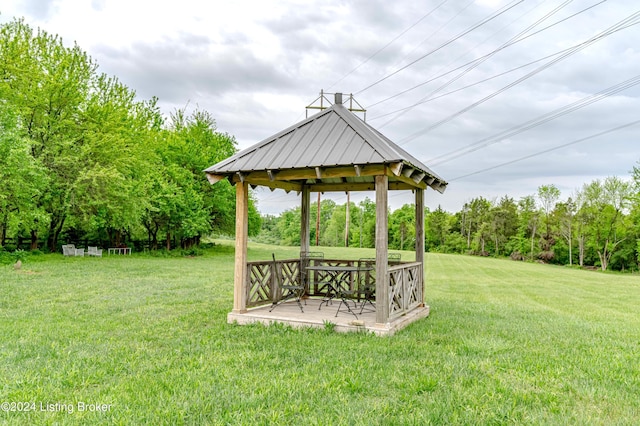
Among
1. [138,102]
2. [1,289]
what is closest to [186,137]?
[138,102]

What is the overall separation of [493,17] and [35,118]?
62.0 ft

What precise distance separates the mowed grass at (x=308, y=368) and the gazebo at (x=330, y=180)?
18.3 inches

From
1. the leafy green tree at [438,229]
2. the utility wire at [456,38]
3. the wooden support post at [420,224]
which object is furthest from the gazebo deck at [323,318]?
the leafy green tree at [438,229]

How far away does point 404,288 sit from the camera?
726cm

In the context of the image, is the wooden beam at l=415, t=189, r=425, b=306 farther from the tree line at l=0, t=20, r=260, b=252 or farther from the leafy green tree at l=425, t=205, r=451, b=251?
the leafy green tree at l=425, t=205, r=451, b=251

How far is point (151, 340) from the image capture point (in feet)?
19.3

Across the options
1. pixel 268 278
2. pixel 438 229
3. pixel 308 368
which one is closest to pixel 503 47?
pixel 268 278

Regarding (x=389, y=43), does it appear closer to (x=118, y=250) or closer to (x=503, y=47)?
(x=503, y=47)

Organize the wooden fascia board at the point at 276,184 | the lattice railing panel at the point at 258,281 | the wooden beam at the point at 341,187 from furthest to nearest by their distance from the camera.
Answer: the wooden beam at the point at 341,187 < the lattice railing panel at the point at 258,281 < the wooden fascia board at the point at 276,184

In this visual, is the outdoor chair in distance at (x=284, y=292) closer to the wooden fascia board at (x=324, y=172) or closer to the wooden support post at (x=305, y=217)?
the wooden support post at (x=305, y=217)

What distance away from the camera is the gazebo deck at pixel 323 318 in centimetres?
636

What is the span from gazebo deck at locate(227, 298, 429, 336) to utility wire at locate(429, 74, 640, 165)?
16.5 m

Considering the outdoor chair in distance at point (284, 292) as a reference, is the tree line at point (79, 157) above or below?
above

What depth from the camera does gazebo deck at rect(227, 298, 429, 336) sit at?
250 inches
